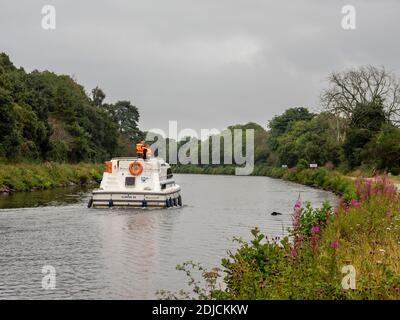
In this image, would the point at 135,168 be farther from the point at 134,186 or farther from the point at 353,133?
the point at 353,133

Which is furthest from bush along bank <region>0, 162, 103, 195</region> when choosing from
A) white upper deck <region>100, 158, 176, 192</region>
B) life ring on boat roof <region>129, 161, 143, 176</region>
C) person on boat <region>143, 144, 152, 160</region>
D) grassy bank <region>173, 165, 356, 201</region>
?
grassy bank <region>173, 165, 356, 201</region>

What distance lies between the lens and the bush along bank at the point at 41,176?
54.9 m

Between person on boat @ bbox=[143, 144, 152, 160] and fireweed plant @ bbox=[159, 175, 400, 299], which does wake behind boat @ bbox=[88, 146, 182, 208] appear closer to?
person on boat @ bbox=[143, 144, 152, 160]

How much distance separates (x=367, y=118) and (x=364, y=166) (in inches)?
470

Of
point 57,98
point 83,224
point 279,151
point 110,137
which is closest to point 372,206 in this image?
point 83,224

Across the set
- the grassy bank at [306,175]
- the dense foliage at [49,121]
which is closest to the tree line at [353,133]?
the grassy bank at [306,175]

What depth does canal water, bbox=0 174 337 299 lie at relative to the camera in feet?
53.9

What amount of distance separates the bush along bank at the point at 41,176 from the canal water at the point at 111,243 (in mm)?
12983

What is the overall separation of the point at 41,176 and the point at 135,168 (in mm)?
25214

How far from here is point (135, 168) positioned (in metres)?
41.0

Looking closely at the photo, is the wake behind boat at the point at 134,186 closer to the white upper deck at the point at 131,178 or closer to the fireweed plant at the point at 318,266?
the white upper deck at the point at 131,178

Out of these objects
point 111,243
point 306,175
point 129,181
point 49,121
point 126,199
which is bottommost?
point 111,243

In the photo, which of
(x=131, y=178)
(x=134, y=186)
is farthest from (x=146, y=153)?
(x=134, y=186)

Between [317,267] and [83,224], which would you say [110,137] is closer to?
[83,224]
